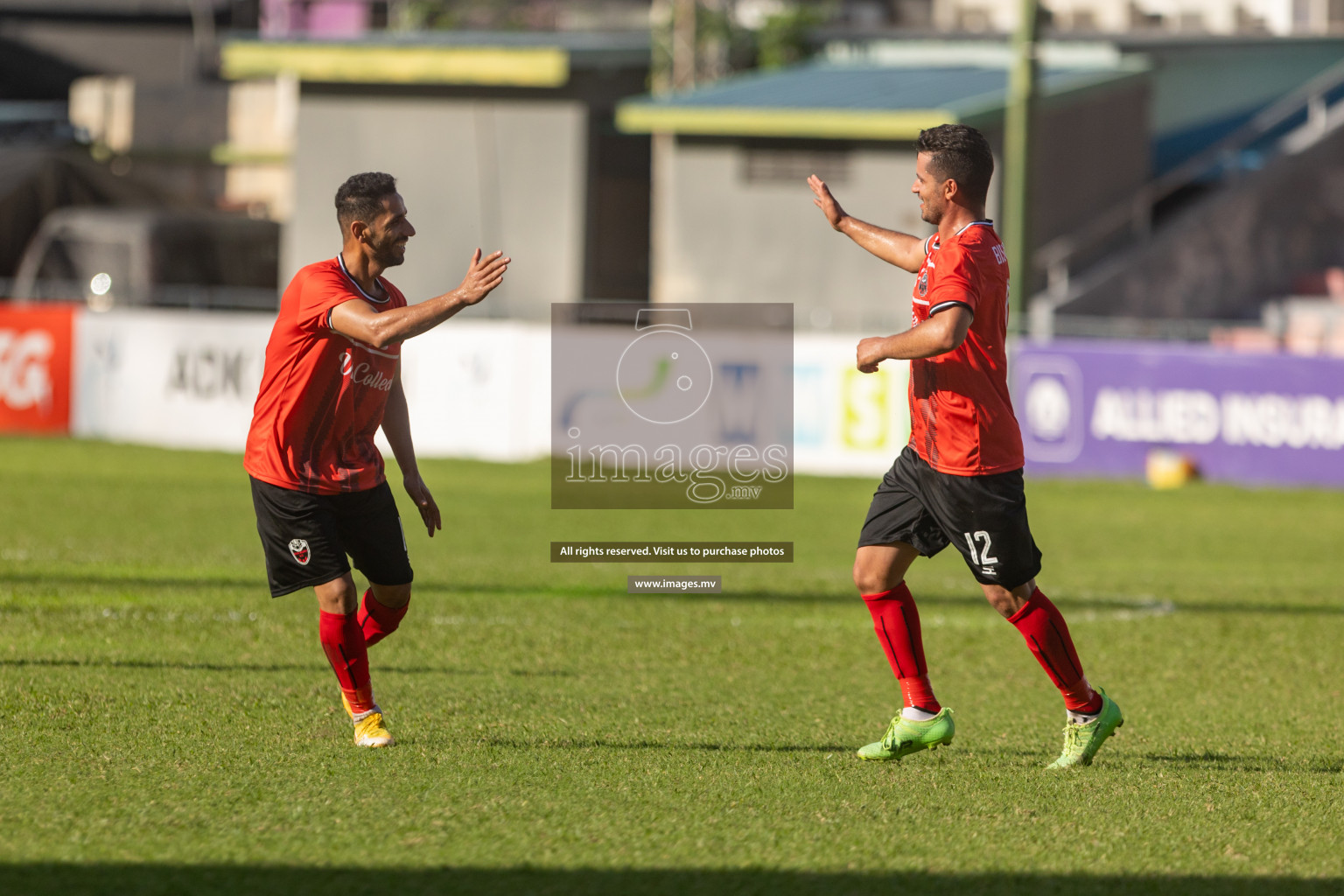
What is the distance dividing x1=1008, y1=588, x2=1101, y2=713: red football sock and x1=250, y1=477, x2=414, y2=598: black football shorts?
2.19 meters

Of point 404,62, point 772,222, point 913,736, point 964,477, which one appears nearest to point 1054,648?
point 913,736

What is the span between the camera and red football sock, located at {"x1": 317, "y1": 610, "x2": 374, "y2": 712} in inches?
237

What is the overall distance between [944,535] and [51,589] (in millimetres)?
5744

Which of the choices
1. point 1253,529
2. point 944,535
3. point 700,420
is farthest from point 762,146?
point 944,535

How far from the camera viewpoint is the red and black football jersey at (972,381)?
5777 millimetres

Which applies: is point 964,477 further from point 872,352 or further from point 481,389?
point 481,389

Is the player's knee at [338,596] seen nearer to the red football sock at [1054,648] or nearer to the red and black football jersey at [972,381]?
the red and black football jersey at [972,381]

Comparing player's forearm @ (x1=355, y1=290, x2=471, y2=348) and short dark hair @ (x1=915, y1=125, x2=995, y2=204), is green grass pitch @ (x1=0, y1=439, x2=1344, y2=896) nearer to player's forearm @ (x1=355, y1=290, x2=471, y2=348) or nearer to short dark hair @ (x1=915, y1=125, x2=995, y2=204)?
player's forearm @ (x1=355, y1=290, x2=471, y2=348)

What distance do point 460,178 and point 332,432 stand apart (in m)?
23.4

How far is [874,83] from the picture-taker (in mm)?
28188

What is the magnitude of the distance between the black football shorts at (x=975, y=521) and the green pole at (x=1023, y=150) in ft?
45.7

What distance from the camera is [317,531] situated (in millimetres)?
5934

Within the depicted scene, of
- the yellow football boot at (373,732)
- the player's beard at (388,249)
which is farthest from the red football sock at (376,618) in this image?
the player's beard at (388,249)

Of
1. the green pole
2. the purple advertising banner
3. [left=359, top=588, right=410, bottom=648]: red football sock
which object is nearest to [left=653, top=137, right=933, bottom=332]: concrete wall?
the green pole
